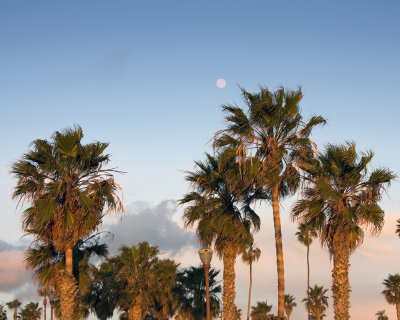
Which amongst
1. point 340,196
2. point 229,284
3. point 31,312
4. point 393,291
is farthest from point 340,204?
point 31,312

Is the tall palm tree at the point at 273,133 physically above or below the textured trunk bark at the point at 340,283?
above

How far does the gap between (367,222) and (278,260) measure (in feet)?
14.6

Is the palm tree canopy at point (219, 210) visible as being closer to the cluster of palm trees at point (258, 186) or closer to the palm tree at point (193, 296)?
the cluster of palm trees at point (258, 186)

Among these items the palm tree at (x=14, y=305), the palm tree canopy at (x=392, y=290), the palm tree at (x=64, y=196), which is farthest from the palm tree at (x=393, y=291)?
the palm tree at (x=14, y=305)

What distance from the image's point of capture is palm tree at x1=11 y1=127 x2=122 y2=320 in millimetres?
22953

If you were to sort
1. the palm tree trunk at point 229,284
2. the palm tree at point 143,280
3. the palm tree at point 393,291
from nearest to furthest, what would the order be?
the palm tree trunk at point 229,284 → the palm tree at point 143,280 → the palm tree at point 393,291

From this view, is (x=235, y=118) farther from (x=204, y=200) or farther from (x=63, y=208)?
(x=63, y=208)

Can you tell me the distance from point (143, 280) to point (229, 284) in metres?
13.7

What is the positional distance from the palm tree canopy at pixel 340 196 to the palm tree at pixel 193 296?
58.9 ft

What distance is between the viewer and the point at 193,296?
39875 mm

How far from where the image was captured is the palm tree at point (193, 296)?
3925 cm

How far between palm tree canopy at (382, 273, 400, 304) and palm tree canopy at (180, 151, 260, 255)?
1882 inches

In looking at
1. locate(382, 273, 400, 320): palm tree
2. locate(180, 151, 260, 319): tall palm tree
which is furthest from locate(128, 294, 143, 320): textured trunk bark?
locate(382, 273, 400, 320): palm tree

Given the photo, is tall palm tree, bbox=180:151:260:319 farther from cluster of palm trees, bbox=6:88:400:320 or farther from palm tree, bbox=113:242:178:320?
palm tree, bbox=113:242:178:320
